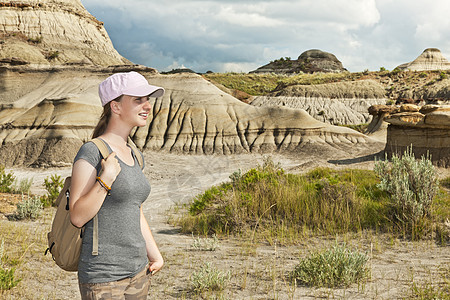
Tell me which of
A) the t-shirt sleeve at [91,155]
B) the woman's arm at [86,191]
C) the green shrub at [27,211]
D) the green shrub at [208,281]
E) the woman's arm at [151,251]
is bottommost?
the green shrub at [27,211]

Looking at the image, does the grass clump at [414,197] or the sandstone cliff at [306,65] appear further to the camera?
the sandstone cliff at [306,65]

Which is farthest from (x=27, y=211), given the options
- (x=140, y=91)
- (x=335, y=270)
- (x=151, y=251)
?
(x=140, y=91)

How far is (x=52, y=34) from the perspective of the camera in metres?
62.3

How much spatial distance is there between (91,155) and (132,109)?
0.42m

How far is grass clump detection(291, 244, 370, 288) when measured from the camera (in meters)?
4.66

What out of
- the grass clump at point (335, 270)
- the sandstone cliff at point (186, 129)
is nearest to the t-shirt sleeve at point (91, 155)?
the grass clump at point (335, 270)

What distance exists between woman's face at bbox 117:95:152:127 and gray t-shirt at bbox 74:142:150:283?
289mm

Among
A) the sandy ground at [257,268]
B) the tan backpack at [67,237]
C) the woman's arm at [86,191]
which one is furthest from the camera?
the sandy ground at [257,268]

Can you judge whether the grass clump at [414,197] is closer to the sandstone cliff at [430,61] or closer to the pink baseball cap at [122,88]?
the pink baseball cap at [122,88]

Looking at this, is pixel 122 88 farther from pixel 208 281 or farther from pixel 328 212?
pixel 328 212

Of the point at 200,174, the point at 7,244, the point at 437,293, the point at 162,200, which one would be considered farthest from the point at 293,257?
the point at 200,174

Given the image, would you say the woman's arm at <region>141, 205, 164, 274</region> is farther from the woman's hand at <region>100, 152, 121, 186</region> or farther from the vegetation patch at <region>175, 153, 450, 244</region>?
the vegetation patch at <region>175, 153, 450, 244</region>

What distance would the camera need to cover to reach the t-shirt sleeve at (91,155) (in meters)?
2.08

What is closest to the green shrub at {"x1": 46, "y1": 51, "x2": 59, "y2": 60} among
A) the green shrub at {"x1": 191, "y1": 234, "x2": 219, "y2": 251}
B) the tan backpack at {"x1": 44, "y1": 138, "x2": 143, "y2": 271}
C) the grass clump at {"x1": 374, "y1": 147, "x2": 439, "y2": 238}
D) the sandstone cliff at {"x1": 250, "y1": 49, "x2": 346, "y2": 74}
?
the sandstone cliff at {"x1": 250, "y1": 49, "x2": 346, "y2": 74}
